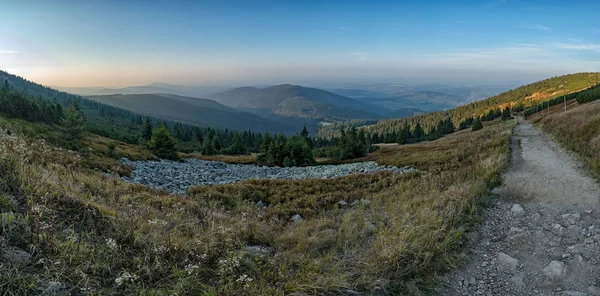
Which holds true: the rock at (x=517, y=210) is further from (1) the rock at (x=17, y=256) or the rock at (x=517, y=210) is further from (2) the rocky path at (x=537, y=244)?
(1) the rock at (x=17, y=256)

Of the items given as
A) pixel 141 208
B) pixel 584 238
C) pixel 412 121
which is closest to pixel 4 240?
pixel 141 208

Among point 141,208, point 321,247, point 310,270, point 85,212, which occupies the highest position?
point 85,212

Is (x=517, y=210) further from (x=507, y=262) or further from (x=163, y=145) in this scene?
(x=163, y=145)

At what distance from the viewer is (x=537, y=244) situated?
5258 mm

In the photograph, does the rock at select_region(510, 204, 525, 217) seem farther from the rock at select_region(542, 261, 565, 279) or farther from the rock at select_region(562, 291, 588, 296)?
the rock at select_region(562, 291, 588, 296)

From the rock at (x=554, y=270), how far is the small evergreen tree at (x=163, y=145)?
4038 cm

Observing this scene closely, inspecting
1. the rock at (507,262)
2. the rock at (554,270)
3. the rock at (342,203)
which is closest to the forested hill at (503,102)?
the rock at (342,203)

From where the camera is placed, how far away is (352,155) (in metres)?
54.1

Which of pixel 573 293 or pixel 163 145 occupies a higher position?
pixel 573 293

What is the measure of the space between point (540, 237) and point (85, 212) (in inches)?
332

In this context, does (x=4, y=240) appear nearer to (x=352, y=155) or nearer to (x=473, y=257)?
(x=473, y=257)

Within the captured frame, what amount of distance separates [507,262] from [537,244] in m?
1.10

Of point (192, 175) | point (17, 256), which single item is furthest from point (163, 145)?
point (17, 256)

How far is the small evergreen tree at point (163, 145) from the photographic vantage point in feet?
126
